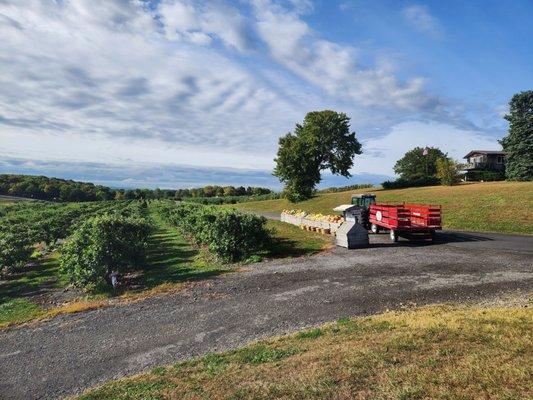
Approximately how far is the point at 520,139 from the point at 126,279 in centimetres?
6140

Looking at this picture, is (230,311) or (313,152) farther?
(313,152)

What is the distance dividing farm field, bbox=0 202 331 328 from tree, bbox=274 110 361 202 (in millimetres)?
34655

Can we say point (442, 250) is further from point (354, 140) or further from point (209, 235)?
point (354, 140)

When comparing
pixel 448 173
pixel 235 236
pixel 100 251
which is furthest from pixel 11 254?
pixel 448 173

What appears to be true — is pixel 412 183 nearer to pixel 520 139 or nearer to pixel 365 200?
pixel 520 139

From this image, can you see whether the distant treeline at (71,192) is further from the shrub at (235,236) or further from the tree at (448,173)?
the shrub at (235,236)

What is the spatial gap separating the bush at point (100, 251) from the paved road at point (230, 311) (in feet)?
14.1

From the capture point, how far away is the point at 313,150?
64.8 metres

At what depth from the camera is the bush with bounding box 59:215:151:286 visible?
1812 cm

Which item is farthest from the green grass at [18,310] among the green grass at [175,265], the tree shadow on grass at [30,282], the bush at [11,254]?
the bush at [11,254]

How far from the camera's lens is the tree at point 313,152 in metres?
63.5

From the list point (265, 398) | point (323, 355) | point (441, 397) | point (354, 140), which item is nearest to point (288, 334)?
point (323, 355)

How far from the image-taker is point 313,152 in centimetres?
6544

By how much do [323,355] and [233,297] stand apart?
6.81 meters
